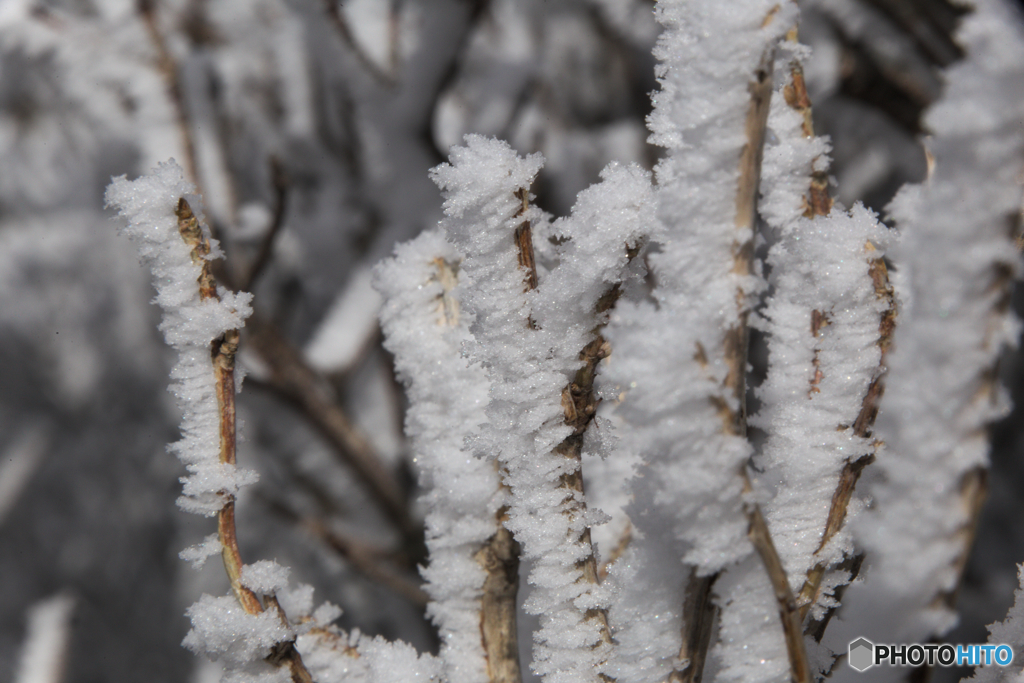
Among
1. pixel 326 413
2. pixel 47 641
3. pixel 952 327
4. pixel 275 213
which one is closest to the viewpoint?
pixel 952 327

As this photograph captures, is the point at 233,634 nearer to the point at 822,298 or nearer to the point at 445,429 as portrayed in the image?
the point at 445,429

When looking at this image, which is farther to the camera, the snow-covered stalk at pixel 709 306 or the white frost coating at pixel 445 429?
the white frost coating at pixel 445 429

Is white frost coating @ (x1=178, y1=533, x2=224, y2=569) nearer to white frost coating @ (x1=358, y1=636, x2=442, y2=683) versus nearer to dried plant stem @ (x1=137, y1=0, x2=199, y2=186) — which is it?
white frost coating @ (x1=358, y1=636, x2=442, y2=683)

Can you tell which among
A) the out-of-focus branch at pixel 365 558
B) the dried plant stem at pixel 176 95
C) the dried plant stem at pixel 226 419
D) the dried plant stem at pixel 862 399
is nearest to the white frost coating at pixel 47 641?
the out-of-focus branch at pixel 365 558

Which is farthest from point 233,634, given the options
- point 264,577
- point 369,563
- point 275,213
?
point 369,563

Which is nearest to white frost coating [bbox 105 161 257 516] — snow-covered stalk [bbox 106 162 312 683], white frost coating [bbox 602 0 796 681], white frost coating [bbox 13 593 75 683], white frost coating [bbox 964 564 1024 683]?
snow-covered stalk [bbox 106 162 312 683]

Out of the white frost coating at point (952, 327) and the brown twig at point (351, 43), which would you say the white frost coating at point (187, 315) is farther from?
the brown twig at point (351, 43)
